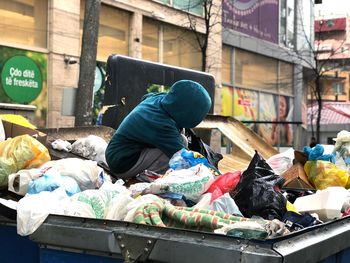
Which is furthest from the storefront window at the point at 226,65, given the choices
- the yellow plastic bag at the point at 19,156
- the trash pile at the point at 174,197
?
the yellow plastic bag at the point at 19,156

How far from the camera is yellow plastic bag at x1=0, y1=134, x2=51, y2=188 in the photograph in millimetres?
3262

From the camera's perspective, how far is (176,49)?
1850 centimetres

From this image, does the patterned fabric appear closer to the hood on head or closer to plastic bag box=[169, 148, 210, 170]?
plastic bag box=[169, 148, 210, 170]

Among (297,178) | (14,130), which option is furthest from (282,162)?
(14,130)

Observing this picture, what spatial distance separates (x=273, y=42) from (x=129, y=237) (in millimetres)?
23981

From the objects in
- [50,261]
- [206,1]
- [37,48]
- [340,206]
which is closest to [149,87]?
[340,206]

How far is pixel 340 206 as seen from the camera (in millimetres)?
2787

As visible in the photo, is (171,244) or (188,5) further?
(188,5)

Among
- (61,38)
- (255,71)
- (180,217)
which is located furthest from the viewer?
(255,71)

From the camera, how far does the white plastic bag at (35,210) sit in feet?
7.12

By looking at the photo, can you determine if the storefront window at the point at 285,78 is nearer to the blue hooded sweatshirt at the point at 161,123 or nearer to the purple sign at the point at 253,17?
the purple sign at the point at 253,17

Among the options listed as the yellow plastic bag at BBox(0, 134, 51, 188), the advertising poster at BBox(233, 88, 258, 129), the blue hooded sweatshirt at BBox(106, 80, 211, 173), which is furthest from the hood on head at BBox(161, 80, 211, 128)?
the advertising poster at BBox(233, 88, 258, 129)

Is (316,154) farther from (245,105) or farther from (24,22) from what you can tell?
(245,105)

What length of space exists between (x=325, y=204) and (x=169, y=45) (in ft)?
51.7
